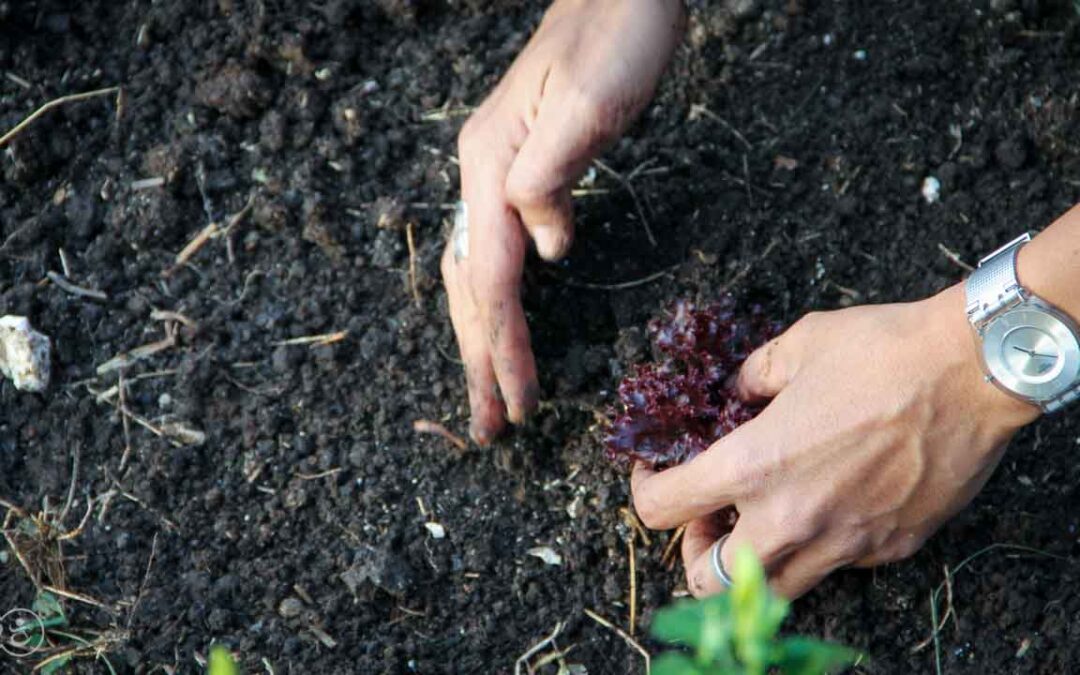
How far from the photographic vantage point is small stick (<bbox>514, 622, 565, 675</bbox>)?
387 cm

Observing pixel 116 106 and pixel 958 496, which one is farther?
pixel 116 106

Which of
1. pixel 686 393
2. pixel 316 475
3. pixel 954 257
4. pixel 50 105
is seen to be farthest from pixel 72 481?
pixel 954 257

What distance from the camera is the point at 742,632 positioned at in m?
1.71

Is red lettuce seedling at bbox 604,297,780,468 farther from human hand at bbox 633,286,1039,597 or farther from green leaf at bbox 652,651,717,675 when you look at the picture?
green leaf at bbox 652,651,717,675

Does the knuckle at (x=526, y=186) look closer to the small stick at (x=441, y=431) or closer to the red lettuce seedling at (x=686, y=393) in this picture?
the red lettuce seedling at (x=686, y=393)

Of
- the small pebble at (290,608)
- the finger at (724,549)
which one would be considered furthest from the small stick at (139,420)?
the finger at (724,549)

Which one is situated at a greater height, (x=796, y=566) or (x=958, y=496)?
(x=958, y=496)

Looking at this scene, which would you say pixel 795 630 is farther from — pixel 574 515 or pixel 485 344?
pixel 485 344

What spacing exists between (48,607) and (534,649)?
1640 mm

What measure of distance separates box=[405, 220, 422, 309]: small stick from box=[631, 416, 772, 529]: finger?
4.12 feet

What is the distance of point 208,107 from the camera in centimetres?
484

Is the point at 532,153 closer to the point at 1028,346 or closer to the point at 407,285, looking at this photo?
the point at 407,285

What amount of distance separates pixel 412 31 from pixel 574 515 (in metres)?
2.22

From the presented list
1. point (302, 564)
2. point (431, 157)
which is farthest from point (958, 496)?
point (431, 157)
